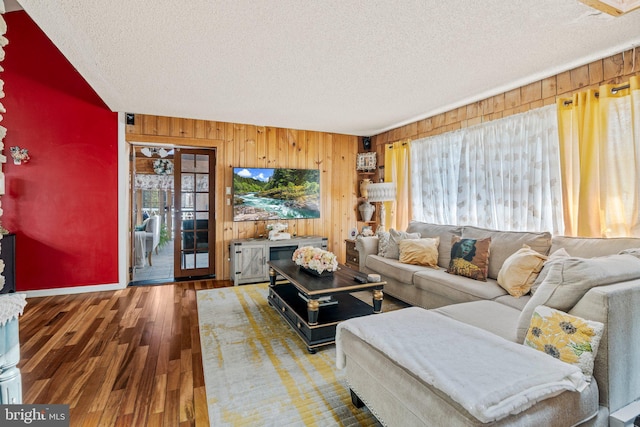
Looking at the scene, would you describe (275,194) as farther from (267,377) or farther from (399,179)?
(267,377)

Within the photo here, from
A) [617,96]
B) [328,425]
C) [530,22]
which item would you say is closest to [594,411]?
[328,425]

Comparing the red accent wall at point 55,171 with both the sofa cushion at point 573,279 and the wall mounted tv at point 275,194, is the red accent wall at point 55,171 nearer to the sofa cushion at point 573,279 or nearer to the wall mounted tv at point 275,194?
the wall mounted tv at point 275,194

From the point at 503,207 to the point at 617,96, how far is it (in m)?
1.36

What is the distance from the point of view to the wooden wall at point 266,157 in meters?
4.57

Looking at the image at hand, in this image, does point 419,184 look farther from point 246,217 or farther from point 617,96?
point 246,217

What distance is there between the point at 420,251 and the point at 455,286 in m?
0.81

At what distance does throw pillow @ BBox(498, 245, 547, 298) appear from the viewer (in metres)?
2.54

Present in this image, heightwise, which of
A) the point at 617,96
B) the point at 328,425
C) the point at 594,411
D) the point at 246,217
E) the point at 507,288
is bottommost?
the point at 328,425

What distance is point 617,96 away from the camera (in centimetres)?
250

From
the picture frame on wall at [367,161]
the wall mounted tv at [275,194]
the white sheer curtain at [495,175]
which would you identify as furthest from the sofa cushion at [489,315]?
the picture frame on wall at [367,161]

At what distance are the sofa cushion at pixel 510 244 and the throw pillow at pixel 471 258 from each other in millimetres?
88

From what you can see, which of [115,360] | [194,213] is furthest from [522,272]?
[194,213]

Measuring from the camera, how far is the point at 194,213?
16.1 feet

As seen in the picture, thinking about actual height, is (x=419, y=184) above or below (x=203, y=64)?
below
